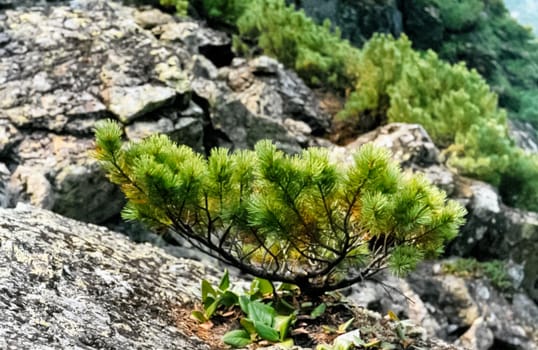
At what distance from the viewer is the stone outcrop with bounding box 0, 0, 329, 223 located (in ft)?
17.0

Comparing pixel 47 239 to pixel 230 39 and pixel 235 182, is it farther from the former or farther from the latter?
pixel 230 39

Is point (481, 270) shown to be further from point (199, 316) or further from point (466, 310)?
point (199, 316)

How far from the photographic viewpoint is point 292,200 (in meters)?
2.70

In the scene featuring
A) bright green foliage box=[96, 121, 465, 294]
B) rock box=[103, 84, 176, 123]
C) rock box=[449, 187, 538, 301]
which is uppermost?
bright green foliage box=[96, 121, 465, 294]

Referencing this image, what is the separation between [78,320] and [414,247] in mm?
1498

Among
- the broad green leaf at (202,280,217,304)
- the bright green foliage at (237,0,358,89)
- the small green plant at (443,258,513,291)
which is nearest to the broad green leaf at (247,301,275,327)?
the broad green leaf at (202,280,217,304)

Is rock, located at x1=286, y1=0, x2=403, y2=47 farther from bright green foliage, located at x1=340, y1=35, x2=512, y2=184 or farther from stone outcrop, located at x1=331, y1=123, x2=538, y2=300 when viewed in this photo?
stone outcrop, located at x1=331, y1=123, x2=538, y2=300

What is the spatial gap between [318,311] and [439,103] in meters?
6.23

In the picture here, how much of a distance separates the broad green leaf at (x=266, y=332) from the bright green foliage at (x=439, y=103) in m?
6.00

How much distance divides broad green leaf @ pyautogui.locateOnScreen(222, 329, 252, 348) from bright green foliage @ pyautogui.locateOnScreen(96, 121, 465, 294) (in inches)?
14.2

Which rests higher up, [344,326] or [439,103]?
[344,326]

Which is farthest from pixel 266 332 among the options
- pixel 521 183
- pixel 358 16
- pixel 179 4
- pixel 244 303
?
pixel 358 16

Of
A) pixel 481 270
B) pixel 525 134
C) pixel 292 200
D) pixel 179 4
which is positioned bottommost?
pixel 525 134

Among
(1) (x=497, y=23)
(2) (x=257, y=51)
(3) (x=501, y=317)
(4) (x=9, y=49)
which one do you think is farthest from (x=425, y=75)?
(1) (x=497, y=23)
